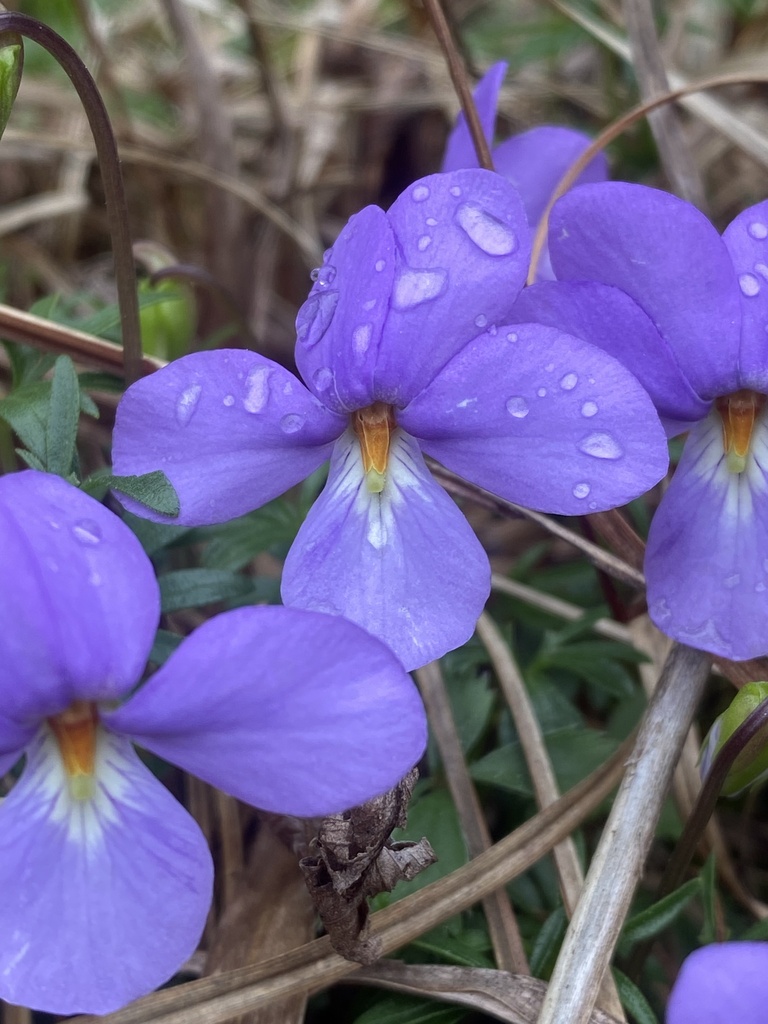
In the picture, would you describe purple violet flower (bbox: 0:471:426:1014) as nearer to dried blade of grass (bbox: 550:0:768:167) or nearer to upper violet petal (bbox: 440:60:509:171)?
upper violet petal (bbox: 440:60:509:171)

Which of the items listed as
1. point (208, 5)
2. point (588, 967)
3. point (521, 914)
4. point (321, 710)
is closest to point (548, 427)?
point (321, 710)

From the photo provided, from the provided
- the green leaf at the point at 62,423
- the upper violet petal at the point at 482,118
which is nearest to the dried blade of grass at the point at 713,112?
the upper violet petal at the point at 482,118

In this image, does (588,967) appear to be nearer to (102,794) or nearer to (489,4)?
(102,794)

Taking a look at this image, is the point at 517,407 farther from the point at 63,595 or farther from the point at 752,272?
the point at 63,595

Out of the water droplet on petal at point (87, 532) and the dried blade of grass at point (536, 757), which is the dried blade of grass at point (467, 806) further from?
the water droplet on petal at point (87, 532)

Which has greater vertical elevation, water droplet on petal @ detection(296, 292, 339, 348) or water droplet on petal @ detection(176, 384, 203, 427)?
water droplet on petal @ detection(296, 292, 339, 348)

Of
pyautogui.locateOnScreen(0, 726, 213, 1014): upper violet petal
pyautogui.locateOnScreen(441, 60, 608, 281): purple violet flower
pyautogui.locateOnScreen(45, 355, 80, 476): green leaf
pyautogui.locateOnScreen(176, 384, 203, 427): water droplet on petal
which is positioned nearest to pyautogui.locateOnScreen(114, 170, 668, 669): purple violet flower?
A: pyautogui.locateOnScreen(176, 384, 203, 427): water droplet on petal
